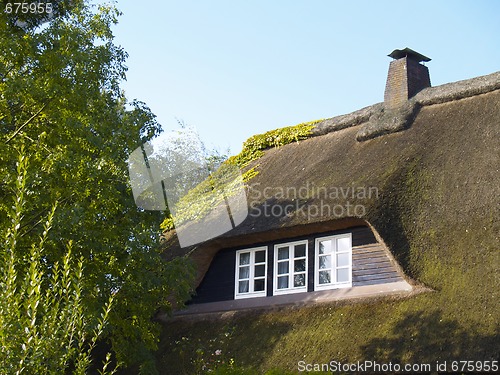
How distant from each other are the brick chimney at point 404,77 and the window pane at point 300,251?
3979 mm

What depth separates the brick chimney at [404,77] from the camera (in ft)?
50.3

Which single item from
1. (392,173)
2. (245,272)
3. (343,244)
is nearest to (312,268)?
(343,244)

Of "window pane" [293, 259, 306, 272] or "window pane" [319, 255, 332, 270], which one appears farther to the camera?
"window pane" [293, 259, 306, 272]

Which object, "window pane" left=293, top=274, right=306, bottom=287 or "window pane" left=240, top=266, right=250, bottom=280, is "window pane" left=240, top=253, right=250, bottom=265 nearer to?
"window pane" left=240, top=266, right=250, bottom=280

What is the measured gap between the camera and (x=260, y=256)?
1354 centimetres

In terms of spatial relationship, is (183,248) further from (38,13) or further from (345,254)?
(38,13)

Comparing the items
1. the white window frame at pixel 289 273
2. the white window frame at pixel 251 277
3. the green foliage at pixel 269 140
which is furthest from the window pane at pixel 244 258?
the green foliage at pixel 269 140

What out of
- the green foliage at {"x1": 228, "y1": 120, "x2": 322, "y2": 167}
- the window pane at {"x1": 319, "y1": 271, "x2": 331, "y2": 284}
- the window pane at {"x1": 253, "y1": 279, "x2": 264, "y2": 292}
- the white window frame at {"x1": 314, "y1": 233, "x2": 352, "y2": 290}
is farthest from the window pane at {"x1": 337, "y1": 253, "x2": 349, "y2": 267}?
the green foliage at {"x1": 228, "y1": 120, "x2": 322, "y2": 167}

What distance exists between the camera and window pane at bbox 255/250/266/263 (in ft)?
44.2

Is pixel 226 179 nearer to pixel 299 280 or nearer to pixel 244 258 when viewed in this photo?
pixel 244 258

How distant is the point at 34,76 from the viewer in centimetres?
1179

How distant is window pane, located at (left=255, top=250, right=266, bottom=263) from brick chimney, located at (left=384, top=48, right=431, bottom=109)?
4228mm

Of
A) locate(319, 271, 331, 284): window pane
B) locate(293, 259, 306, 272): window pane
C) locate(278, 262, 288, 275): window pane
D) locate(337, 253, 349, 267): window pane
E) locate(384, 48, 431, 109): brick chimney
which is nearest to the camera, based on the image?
locate(337, 253, 349, 267): window pane

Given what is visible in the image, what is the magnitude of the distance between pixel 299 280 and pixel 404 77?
5540 millimetres
